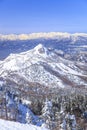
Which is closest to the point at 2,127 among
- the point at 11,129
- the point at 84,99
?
the point at 11,129

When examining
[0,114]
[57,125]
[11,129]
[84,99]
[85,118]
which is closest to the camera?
[11,129]

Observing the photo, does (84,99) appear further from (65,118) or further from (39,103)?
(65,118)

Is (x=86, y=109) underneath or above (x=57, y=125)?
underneath

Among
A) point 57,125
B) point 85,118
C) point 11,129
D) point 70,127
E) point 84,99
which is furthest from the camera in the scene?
point 84,99

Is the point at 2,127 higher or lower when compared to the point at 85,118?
higher

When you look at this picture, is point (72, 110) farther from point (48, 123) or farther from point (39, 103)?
point (48, 123)

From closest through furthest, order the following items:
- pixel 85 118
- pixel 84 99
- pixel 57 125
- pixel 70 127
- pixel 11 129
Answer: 1. pixel 11 129
2. pixel 70 127
3. pixel 57 125
4. pixel 85 118
5. pixel 84 99

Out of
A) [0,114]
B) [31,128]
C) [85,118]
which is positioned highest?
[31,128]

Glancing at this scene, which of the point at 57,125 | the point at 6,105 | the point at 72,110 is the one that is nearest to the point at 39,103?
the point at 72,110

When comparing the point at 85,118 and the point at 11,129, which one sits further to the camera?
the point at 85,118
